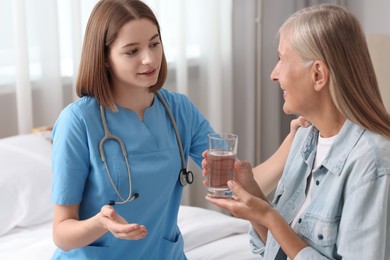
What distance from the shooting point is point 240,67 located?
12.2 feet

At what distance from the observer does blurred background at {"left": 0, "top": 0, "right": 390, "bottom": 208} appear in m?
2.73

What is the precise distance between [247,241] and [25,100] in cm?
108

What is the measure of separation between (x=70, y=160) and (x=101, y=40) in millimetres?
308

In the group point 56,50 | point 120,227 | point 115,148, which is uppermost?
point 56,50

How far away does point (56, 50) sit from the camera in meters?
2.82

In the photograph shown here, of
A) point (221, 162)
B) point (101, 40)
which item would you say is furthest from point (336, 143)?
point (101, 40)

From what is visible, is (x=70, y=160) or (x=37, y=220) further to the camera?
(x=37, y=220)

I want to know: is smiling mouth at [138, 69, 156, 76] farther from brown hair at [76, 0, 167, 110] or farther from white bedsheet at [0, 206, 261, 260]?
white bedsheet at [0, 206, 261, 260]

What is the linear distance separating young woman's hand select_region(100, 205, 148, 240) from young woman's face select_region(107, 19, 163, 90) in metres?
0.38

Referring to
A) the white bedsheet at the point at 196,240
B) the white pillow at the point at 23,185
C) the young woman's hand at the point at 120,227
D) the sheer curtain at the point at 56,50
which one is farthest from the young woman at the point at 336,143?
the sheer curtain at the point at 56,50

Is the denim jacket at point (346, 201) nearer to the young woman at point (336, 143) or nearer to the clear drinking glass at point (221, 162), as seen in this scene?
the young woman at point (336, 143)

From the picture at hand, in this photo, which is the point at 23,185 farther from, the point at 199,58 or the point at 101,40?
the point at 199,58

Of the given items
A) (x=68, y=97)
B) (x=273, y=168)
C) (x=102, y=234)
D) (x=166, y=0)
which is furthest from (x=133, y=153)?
(x=166, y=0)

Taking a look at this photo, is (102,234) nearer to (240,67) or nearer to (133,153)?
(133,153)
